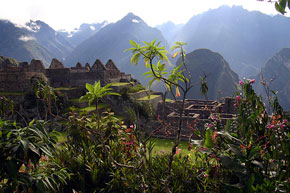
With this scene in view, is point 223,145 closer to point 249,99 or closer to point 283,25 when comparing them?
point 249,99

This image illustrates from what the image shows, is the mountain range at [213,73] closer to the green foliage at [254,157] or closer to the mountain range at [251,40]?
the mountain range at [251,40]

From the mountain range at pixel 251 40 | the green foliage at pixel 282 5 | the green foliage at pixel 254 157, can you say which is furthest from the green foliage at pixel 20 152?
the mountain range at pixel 251 40

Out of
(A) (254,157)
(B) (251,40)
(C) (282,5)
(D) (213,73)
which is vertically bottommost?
(A) (254,157)

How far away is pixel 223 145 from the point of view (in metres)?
3.74

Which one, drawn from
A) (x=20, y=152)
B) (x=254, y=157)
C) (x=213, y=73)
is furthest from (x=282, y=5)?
(x=213, y=73)

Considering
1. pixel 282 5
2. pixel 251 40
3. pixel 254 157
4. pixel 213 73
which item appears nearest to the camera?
pixel 282 5

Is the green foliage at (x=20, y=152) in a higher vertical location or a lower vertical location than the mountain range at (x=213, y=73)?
lower

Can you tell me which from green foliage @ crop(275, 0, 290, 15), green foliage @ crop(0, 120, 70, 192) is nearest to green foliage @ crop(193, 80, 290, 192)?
green foliage @ crop(275, 0, 290, 15)

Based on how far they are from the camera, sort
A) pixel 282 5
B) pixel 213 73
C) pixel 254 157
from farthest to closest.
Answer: pixel 213 73 < pixel 254 157 < pixel 282 5

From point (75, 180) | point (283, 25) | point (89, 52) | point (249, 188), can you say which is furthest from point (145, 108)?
point (283, 25)

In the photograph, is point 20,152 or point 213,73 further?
point 213,73

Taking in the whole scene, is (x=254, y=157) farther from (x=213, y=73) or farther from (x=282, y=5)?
(x=213, y=73)

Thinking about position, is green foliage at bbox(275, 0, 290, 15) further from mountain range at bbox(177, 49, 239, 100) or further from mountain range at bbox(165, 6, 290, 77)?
mountain range at bbox(165, 6, 290, 77)

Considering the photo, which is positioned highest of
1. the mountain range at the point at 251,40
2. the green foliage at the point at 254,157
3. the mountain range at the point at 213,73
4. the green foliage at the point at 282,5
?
the mountain range at the point at 251,40
